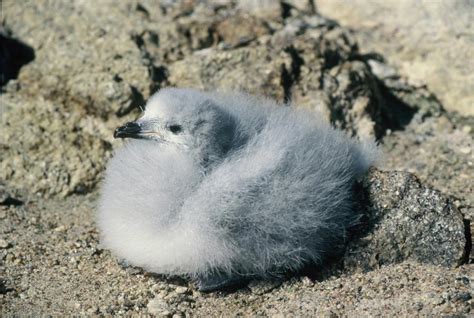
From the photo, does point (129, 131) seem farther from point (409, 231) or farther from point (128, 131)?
point (409, 231)

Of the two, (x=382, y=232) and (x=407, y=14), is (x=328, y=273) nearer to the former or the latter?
(x=382, y=232)

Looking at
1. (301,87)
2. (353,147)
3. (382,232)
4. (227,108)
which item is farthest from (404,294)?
(301,87)

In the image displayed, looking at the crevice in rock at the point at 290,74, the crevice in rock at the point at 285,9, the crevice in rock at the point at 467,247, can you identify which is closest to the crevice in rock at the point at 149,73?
the crevice in rock at the point at 290,74

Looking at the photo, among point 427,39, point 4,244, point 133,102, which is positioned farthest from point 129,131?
point 427,39

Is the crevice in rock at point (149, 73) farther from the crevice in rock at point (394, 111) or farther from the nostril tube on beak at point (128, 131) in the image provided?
the crevice in rock at point (394, 111)

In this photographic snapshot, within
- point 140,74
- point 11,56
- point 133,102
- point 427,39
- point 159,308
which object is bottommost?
point 11,56

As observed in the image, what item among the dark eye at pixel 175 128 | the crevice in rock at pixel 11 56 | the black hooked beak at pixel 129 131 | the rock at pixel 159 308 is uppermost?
the dark eye at pixel 175 128

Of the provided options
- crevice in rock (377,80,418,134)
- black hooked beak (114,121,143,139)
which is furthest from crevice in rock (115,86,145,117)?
crevice in rock (377,80,418,134)

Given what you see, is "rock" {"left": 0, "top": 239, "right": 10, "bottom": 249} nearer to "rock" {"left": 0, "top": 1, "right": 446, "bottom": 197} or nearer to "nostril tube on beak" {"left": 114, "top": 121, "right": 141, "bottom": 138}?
"rock" {"left": 0, "top": 1, "right": 446, "bottom": 197}
